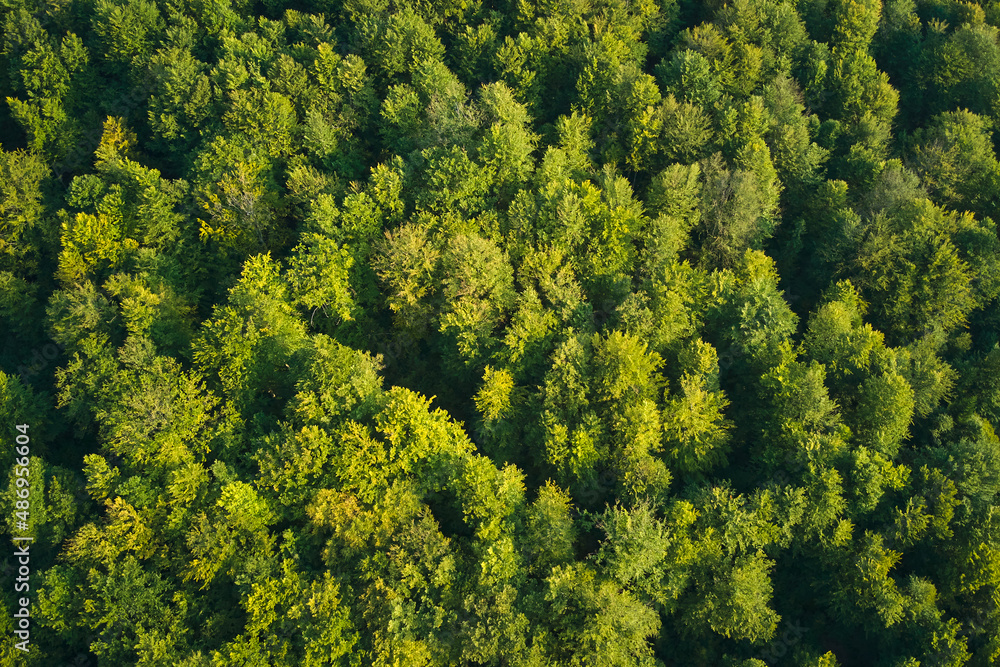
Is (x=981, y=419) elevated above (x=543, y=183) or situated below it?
above

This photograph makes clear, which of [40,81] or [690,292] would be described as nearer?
[690,292]

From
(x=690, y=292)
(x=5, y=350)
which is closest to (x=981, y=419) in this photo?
(x=690, y=292)

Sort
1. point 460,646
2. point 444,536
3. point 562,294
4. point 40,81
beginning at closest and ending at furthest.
Result: point 460,646 → point 444,536 → point 562,294 → point 40,81

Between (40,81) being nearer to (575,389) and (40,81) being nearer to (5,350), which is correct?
(5,350)

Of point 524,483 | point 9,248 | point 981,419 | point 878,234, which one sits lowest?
→ point 9,248

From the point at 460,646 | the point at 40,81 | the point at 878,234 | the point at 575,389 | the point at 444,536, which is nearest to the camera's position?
the point at 460,646

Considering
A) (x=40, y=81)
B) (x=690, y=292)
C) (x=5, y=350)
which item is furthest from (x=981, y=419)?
(x=40, y=81)
